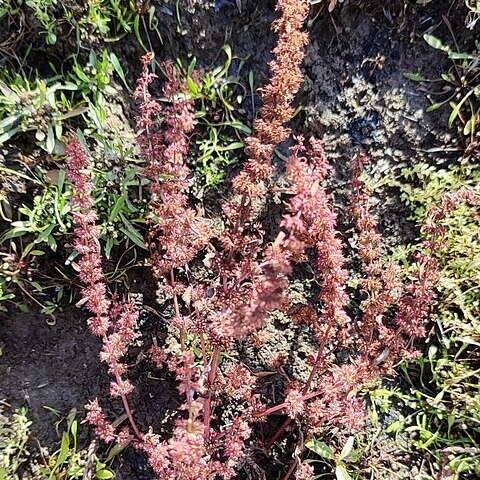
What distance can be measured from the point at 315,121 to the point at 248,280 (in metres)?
0.84

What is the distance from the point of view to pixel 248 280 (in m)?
2.26

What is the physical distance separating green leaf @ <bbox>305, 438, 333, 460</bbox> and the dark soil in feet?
0.63

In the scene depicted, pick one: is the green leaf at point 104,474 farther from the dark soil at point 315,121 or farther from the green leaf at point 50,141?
the green leaf at point 50,141

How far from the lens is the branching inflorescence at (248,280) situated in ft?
5.59

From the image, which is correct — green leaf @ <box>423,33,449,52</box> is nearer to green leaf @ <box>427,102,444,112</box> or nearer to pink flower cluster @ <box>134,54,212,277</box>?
green leaf @ <box>427,102,444,112</box>

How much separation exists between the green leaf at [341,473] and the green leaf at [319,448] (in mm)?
57

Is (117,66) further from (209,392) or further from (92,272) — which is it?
(209,392)

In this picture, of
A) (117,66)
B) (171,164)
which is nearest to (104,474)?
(171,164)

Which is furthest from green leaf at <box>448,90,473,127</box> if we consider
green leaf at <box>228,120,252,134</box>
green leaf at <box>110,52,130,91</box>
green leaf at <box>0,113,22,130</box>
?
green leaf at <box>0,113,22,130</box>

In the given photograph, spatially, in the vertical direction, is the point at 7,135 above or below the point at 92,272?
above

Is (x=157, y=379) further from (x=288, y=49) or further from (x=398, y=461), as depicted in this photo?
(x=288, y=49)

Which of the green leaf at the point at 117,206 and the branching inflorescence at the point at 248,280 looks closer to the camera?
the branching inflorescence at the point at 248,280

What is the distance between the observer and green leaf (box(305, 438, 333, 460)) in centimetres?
220

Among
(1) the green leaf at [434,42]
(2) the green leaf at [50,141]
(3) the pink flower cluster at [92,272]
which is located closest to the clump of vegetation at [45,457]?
(3) the pink flower cluster at [92,272]
